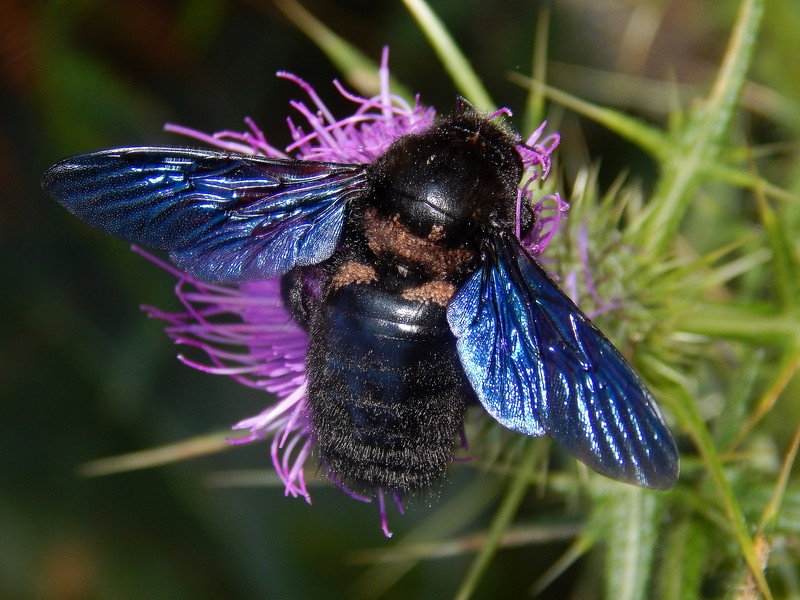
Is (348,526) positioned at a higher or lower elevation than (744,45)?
lower

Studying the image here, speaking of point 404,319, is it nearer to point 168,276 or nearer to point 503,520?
point 503,520

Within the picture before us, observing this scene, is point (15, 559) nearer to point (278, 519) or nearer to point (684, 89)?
point (278, 519)

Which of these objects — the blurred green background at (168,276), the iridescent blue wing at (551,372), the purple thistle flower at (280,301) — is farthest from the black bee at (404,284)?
the blurred green background at (168,276)

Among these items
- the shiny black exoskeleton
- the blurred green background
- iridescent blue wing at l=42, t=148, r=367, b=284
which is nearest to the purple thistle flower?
iridescent blue wing at l=42, t=148, r=367, b=284

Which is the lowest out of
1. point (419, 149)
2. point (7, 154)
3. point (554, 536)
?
point (554, 536)

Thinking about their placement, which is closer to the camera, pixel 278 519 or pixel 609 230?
pixel 609 230

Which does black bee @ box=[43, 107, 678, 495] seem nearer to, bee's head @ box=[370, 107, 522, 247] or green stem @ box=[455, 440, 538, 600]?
bee's head @ box=[370, 107, 522, 247]

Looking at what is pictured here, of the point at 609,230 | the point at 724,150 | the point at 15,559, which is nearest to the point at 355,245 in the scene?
the point at 609,230
